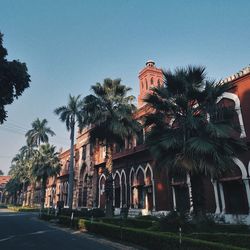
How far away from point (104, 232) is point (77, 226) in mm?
4862

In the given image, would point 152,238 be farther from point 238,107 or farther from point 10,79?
point 238,107

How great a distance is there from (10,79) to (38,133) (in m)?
41.8

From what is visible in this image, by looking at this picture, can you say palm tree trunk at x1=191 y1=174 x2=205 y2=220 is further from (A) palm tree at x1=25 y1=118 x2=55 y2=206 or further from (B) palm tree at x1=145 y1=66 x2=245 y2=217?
(A) palm tree at x1=25 y1=118 x2=55 y2=206

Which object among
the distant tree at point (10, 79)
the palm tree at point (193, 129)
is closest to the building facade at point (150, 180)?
the palm tree at point (193, 129)

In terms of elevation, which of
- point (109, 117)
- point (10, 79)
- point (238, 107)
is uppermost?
point (109, 117)

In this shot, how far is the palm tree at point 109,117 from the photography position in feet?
71.0

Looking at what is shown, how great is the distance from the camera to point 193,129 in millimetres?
13680

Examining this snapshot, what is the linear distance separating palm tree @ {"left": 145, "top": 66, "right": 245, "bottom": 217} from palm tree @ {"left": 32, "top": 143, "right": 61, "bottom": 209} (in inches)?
1262

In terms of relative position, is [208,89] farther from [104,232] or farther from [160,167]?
[104,232]

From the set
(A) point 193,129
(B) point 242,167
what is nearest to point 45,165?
(B) point 242,167

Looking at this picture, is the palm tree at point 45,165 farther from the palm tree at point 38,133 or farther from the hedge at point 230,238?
the hedge at point 230,238

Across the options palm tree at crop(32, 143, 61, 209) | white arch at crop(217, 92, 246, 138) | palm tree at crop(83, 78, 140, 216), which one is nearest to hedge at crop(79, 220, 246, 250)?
palm tree at crop(83, 78, 140, 216)

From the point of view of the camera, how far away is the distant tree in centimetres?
1250

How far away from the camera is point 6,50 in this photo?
13.1 metres
